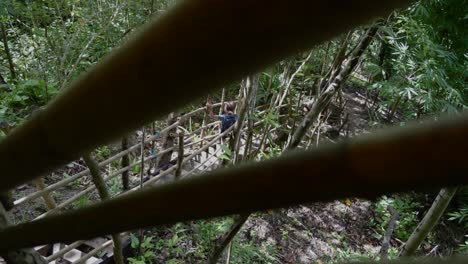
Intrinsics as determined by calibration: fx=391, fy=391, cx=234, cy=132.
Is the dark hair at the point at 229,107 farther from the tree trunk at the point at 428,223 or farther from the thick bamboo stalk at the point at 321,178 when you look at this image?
the thick bamboo stalk at the point at 321,178

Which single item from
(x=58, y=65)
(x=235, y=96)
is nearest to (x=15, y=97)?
(x=58, y=65)

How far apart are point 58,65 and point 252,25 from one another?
2.52 m

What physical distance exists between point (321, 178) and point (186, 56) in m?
0.07

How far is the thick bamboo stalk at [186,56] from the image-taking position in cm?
13

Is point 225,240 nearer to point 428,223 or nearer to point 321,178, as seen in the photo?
point 428,223

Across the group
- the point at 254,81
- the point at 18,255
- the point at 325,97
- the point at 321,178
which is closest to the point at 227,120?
the point at 254,81

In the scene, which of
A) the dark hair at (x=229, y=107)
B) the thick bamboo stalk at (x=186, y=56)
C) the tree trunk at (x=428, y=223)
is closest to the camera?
the thick bamboo stalk at (x=186, y=56)

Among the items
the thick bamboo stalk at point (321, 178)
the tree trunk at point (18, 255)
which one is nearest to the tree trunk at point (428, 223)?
the tree trunk at point (18, 255)

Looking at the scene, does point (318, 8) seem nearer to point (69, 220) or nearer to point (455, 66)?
point (69, 220)

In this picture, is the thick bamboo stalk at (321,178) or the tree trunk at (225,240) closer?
the thick bamboo stalk at (321,178)

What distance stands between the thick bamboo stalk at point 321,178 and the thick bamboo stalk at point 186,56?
42 mm

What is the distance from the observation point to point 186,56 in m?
0.15

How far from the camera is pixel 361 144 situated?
0.16 metres

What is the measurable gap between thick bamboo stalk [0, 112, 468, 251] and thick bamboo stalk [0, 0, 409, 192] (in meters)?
0.04
